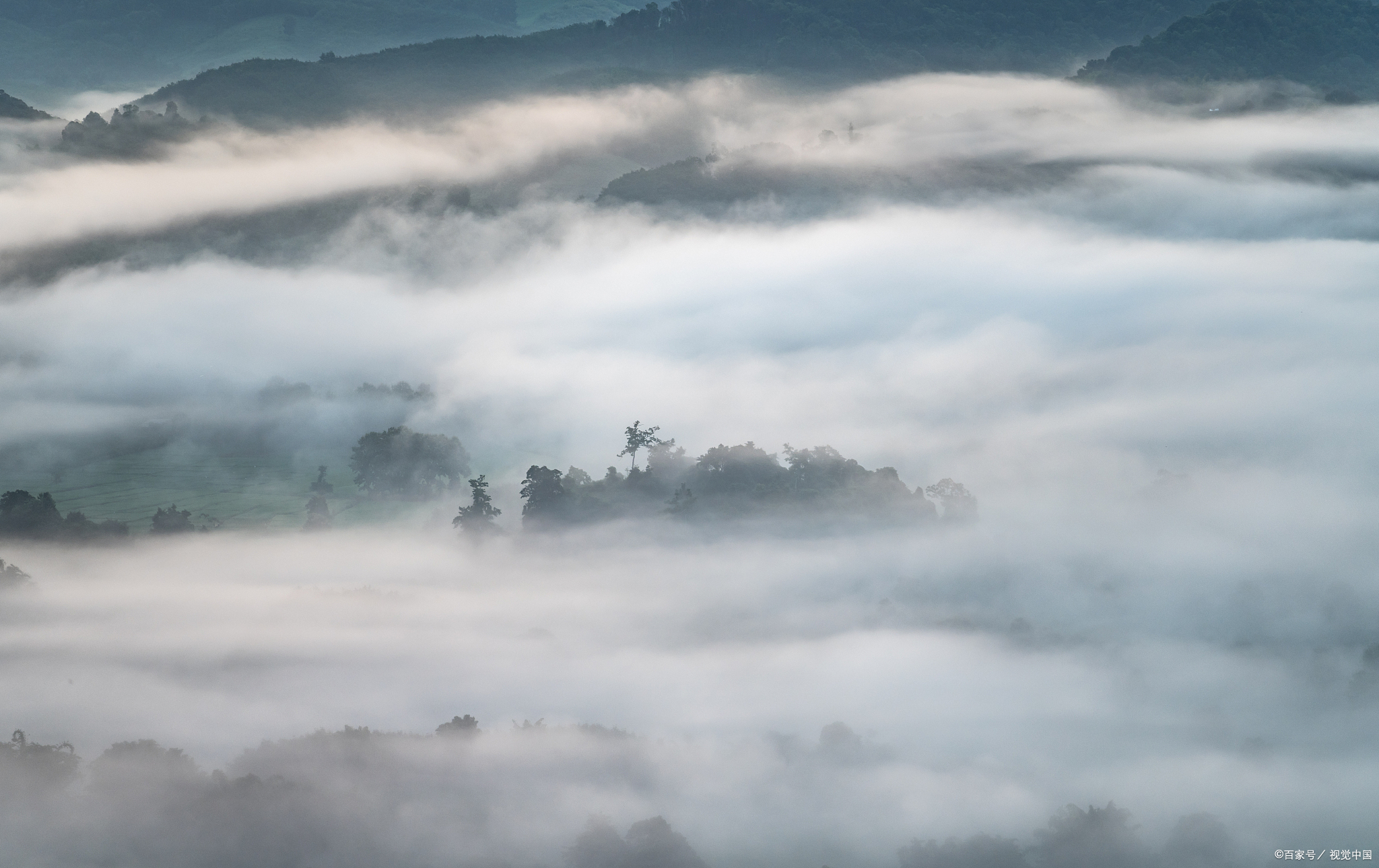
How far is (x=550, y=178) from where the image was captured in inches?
5236

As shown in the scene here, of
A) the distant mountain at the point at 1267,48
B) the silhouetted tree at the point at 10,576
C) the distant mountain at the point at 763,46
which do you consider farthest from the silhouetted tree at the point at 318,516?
the distant mountain at the point at 1267,48

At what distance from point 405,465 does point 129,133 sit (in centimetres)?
7345

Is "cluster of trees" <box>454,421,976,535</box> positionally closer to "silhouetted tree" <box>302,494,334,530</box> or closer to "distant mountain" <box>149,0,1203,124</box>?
"silhouetted tree" <box>302,494,334,530</box>

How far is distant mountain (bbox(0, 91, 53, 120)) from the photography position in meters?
111

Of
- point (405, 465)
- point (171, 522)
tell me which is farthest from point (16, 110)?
point (171, 522)

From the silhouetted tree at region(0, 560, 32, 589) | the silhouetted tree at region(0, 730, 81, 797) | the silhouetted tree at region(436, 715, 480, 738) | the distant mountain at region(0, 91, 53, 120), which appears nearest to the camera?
the silhouetted tree at region(0, 730, 81, 797)

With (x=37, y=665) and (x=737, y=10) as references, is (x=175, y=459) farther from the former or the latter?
(x=737, y=10)

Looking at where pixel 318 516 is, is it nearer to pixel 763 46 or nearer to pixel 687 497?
pixel 687 497

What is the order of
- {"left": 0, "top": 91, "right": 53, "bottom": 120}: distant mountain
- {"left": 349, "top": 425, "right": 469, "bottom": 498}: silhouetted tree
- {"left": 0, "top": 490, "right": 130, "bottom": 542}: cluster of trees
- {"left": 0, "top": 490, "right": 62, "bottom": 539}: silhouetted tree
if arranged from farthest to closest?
{"left": 0, "top": 91, "right": 53, "bottom": 120}: distant mountain
{"left": 349, "top": 425, "right": 469, "bottom": 498}: silhouetted tree
{"left": 0, "top": 490, "right": 130, "bottom": 542}: cluster of trees
{"left": 0, "top": 490, "right": 62, "bottom": 539}: silhouetted tree

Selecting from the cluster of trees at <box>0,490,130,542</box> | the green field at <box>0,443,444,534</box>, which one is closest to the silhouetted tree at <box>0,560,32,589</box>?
the cluster of trees at <box>0,490,130,542</box>

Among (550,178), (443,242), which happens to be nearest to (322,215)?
(443,242)

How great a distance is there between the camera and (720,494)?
181 ft

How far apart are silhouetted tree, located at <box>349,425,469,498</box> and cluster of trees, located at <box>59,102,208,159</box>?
64.0m

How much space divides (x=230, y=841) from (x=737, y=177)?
96977mm
